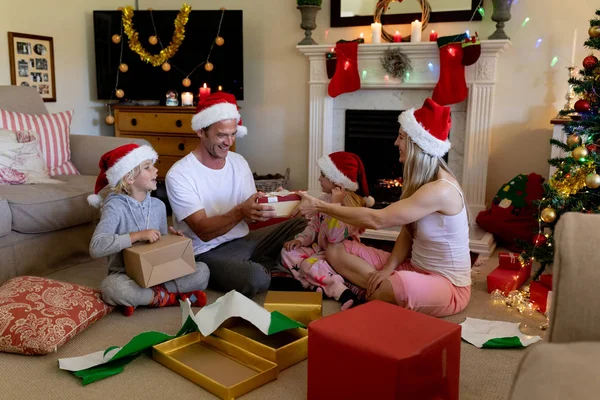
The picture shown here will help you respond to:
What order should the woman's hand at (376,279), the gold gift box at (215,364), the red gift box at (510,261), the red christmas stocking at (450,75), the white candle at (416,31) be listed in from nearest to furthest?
the gold gift box at (215,364)
the woman's hand at (376,279)
the red gift box at (510,261)
the red christmas stocking at (450,75)
the white candle at (416,31)

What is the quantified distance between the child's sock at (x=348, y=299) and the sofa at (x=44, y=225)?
4.89 feet

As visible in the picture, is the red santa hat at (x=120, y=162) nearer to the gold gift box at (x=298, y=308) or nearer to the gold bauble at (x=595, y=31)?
the gold gift box at (x=298, y=308)

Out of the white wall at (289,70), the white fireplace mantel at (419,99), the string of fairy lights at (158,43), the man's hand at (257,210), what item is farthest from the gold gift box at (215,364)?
the string of fairy lights at (158,43)

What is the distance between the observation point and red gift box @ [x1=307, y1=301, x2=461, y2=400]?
1507mm

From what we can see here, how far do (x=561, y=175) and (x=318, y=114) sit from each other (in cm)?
232

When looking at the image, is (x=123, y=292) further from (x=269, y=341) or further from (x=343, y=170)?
(x=343, y=170)

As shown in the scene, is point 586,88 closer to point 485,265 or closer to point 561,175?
point 561,175

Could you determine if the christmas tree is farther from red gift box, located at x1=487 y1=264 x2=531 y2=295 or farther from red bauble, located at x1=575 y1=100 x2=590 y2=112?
red gift box, located at x1=487 y1=264 x2=531 y2=295

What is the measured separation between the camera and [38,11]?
14.5ft

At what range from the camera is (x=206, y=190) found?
2.71m

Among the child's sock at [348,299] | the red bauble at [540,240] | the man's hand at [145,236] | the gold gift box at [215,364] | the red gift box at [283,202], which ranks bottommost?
the gold gift box at [215,364]

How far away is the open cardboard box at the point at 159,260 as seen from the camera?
2.31 m

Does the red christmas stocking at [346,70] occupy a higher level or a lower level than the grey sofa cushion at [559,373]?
higher

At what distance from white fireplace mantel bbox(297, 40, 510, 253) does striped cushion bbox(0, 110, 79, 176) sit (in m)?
1.85
